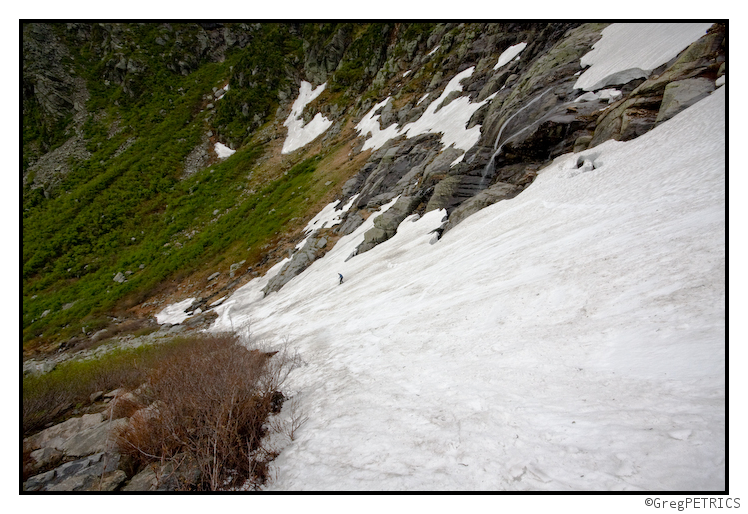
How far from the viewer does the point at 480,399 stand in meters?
4.36

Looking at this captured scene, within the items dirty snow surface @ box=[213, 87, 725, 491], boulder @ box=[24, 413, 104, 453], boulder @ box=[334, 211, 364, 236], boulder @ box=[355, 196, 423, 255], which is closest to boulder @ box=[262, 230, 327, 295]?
boulder @ box=[334, 211, 364, 236]

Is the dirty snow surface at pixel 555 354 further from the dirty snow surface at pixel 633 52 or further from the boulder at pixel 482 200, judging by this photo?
the dirty snow surface at pixel 633 52

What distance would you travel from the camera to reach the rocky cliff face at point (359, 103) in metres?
14.6

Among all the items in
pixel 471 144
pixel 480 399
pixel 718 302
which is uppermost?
pixel 471 144

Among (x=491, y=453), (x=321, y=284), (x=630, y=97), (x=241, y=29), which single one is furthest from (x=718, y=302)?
(x=241, y=29)

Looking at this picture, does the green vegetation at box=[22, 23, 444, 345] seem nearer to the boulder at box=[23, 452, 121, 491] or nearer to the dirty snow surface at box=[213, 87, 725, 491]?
the dirty snow surface at box=[213, 87, 725, 491]

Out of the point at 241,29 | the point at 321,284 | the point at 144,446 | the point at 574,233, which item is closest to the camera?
the point at 144,446

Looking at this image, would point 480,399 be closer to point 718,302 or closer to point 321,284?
point 718,302

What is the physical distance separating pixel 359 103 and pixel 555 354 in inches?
1873

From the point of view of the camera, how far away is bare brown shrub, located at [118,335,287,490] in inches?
148

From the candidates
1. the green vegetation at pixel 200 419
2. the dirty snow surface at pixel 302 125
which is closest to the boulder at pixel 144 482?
the green vegetation at pixel 200 419

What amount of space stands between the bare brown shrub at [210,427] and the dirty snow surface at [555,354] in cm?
54

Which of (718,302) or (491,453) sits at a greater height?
(491,453)

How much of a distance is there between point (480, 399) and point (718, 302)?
12.8ft
